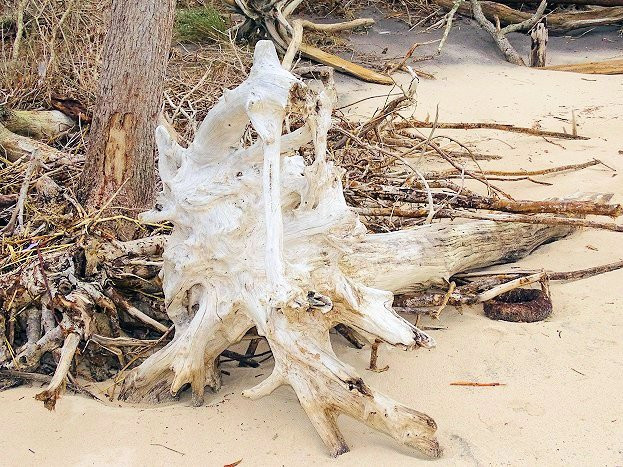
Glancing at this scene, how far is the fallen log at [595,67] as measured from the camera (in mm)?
7277

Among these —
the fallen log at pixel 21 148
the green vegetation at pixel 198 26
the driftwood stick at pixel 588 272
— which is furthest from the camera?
the green vegetation at pixel 198 26

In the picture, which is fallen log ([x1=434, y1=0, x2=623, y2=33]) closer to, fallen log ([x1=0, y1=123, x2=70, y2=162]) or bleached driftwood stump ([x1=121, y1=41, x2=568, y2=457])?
fallen log ([x1=0, y1=123, x2=70, y2=162])

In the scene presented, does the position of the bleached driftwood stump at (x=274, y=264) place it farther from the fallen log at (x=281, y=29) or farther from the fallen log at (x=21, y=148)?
the fallen log at (x=281, y=29)

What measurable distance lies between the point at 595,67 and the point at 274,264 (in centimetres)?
620

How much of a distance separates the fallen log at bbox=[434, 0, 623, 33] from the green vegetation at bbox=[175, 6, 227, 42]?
9.32ft

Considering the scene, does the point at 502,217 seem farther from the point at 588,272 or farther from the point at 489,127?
the point at 489,127

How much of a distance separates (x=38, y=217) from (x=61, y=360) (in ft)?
3.53

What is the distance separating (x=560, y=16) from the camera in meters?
8.59

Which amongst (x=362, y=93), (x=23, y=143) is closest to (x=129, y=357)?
(x=23, y=143)

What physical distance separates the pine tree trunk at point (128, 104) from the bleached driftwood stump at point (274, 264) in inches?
28.2

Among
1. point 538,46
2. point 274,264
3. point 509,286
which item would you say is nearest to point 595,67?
point 538,46

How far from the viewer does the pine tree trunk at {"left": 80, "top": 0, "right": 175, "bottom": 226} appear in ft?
11.6

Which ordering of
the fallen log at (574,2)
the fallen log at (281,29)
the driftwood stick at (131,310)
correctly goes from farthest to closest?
the fallen log at (574,2)
the fallen log at (281,29)
the driftwood stick at (131,310)

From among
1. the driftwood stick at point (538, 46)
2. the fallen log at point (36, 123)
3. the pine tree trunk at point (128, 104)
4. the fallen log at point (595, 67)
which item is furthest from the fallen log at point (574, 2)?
the pine tree trunk at point (128, 104)
